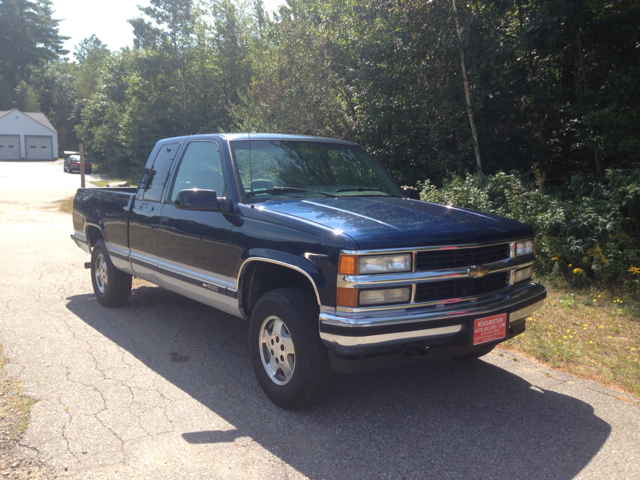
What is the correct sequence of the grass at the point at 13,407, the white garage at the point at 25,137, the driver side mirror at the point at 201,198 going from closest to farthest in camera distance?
the grass at the point at 13,407, the driver side mirror at the point at 201,198, the white garage at the point at 25,137

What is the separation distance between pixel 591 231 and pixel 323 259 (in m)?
5.36

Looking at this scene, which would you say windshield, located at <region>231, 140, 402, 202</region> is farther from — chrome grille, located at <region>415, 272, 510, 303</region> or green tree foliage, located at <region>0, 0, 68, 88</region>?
green tree foliage, located at <region>0, 0, 68, 88</region>

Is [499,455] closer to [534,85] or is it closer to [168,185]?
[168,185]

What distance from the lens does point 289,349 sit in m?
3.86

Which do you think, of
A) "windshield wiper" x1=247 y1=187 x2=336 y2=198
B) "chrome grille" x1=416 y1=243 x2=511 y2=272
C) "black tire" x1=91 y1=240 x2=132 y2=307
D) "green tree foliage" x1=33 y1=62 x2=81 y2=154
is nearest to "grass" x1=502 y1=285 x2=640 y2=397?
"chrome grille" x1=416 y1=243 x2=511 y2=272

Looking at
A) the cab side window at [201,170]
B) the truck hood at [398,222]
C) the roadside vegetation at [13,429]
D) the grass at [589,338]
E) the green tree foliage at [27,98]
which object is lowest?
the roadside vegetation at [13,429]

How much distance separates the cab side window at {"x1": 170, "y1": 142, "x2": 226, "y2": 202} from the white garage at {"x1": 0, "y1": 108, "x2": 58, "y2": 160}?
6976 cm

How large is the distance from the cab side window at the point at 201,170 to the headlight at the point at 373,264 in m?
1.66

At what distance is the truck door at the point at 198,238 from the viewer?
14.7ft

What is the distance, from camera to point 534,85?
452 inches

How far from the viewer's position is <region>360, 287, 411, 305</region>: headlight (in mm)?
3400

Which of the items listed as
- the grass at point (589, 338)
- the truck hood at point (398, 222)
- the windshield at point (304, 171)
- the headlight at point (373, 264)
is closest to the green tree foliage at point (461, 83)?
the grass at point (589, 338)

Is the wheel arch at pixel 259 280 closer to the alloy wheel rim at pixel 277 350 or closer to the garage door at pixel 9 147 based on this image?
the alloy wheel rim at pixel 277 350

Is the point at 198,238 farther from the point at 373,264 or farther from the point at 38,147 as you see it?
the point at 38,147
